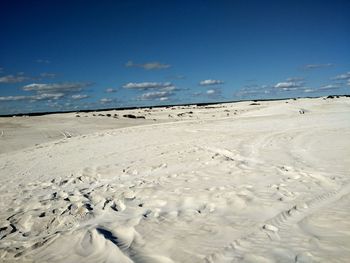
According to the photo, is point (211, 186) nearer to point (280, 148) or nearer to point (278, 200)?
point (278, 200)

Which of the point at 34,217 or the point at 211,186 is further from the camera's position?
the point at 211,186

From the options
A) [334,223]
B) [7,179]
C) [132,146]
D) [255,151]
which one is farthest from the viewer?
[132,146]

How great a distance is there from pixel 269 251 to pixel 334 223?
134 cm

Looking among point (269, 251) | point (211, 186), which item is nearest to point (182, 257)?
point (269, 251)

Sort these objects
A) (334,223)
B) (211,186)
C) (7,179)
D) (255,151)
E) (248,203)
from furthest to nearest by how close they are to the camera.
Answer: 1. (255,151)
2. (7,179)
3. (211,186)
4. (248,203)
5. (334,223)

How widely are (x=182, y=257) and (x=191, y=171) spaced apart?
4633 mm

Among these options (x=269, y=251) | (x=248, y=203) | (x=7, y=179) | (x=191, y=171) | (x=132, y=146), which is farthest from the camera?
(x=132, y=146)

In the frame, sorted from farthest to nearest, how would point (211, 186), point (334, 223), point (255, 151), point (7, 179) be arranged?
1. point (255, 151)
2. point (7, 179)
3. point (211, 186)
4. point (334, 223)

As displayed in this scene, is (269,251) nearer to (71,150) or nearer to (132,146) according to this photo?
(132,146)

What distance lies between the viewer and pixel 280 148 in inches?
445

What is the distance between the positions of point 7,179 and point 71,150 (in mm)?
5264

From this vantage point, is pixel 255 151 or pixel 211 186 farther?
pixel 255 151

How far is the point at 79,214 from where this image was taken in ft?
18.9

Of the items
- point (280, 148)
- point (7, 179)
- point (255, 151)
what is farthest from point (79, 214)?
point (280, 148)
